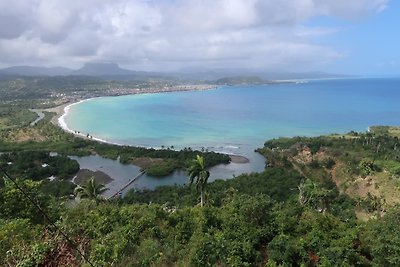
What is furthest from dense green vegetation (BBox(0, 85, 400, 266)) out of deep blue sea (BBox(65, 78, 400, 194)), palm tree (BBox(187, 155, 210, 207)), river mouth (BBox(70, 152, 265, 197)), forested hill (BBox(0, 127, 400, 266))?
deep blue sea (BBox(65, 78, 400, 194))

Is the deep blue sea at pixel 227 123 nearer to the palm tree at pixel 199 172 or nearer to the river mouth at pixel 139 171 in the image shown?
the river mouth at pixel 139 171

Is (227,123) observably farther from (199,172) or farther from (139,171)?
(199,172)

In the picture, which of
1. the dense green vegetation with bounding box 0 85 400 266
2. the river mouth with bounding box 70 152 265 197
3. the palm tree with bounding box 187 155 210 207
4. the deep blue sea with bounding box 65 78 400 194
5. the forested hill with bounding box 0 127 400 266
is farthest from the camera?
the deep blue sea with bounding box 65 78 400 194

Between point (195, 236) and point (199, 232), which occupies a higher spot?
point (195, 236)

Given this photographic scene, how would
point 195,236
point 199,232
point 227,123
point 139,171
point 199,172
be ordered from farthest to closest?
point 227,123 < point 139,171 < point 199,172 < point 199,232 < point 195,236

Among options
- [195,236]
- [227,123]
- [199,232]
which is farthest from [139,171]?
[227,123]

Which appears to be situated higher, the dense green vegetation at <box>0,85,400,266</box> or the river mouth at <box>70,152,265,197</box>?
the dense green vegetation at <box>0,85,400,266</box>

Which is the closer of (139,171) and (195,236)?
(195,236)

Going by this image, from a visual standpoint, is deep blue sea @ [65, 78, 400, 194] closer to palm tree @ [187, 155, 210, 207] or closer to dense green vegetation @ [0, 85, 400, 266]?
palm tree @ [187, 155, 210, 207]

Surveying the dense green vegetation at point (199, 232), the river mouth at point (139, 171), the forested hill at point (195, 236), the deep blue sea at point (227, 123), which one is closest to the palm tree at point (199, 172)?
the dense green vegetation at point (199, 232)

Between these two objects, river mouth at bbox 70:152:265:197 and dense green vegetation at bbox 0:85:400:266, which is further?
river mouth at bbox 70:152:265:197

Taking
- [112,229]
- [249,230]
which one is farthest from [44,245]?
[249,230]
